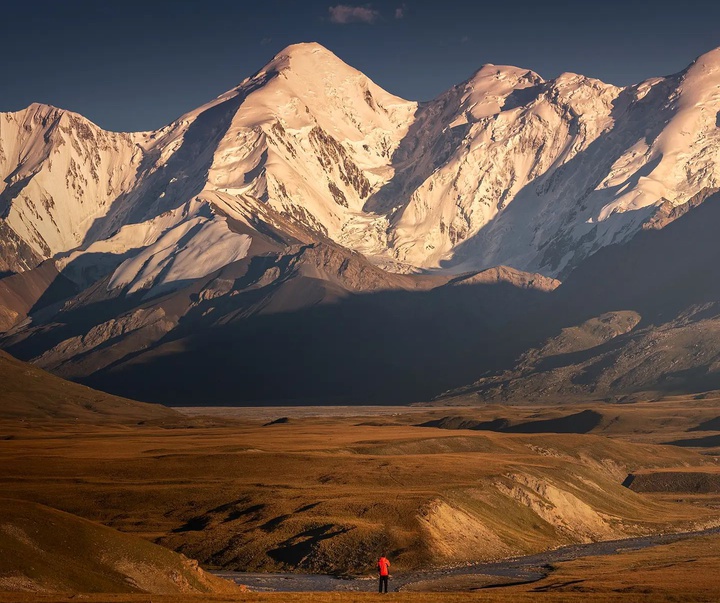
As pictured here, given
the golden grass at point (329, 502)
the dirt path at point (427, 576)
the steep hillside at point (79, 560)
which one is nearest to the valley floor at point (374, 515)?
the golden grass at point (329, 502)

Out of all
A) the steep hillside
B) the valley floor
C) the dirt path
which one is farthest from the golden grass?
the steep hillside

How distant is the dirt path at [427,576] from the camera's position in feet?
391

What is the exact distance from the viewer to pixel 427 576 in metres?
128

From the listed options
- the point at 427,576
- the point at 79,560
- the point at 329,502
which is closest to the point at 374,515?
the point at 329,502

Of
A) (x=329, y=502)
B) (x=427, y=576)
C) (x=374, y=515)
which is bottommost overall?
(x=427, y=576)

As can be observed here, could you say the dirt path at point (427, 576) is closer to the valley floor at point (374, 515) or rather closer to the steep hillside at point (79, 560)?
the valley floor at point (374, 515)

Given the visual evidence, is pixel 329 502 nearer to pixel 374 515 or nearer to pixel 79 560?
pixel 374 515

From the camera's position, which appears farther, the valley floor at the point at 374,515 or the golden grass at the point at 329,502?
the golden grass at the point at 329,502

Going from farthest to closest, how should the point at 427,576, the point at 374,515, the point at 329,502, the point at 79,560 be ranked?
1. the point at 329,502
2. the point at 374,515
3. the point at 427,576
4. the point at 79,560

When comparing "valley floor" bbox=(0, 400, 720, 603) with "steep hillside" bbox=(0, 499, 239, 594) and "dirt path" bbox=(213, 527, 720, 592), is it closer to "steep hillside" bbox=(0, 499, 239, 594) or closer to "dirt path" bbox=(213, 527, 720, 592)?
"dirt path" bbox=(213, 527, 720, 592)

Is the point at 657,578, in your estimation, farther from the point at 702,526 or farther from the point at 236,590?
the point at 702,526

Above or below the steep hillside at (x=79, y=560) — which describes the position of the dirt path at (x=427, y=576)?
below

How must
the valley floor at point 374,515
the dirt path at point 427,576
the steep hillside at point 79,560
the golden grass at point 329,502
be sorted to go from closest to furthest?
the steep hillside at point 79,560
the dirt path at point 427,576
the valley floor at point 374,515
the golden grass at point 329,502

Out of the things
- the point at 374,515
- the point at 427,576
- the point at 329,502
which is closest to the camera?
the point at 427,576
